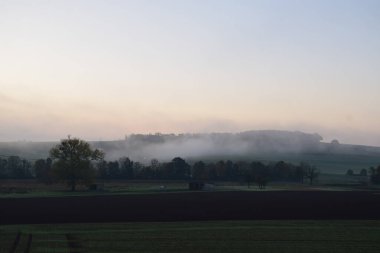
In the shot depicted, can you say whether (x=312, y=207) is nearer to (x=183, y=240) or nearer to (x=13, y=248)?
(x=183, y=240)

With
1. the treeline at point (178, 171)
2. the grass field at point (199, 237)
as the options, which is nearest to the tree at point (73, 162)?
the treeline at point (178, 171)

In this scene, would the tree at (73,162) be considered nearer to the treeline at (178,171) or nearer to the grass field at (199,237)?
the treeline at (178,171)

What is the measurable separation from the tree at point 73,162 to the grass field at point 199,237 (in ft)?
225

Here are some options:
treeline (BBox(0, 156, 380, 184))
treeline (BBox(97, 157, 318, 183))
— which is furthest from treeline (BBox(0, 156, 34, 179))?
treeline (BBox(97, 157, 318, 183))

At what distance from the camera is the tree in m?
115

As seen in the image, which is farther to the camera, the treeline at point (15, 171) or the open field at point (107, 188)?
the treeline at point (15, 171)

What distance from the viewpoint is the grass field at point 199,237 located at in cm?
3225

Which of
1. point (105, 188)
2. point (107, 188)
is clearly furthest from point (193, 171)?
point (105, 188)

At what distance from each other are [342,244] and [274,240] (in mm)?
4154

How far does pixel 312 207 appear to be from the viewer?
6769 cm

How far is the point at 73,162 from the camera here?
115500 millimetres

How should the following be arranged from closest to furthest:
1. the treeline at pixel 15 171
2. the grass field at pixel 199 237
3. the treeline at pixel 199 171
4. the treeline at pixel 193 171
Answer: the grass field at pixel 199 237 < the treeline at pixel 15 171 < the treeline at pixel 193 171 < the treeline at pixel 199 171

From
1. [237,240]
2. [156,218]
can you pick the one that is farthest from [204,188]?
[237,240]

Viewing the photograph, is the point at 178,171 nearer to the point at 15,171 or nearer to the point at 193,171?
the point at 193,171
